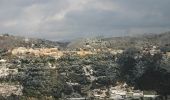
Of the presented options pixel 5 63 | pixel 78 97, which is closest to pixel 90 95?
pixel 78 97

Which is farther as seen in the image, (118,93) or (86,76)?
(86,76)

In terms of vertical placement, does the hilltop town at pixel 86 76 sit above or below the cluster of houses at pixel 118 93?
above

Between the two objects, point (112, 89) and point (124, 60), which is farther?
point (124, 60)

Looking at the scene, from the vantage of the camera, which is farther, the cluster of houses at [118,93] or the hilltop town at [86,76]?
the hilltop town at [86,76]

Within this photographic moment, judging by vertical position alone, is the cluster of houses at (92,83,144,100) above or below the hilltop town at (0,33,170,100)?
below

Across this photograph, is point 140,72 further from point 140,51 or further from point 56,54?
point 56,54

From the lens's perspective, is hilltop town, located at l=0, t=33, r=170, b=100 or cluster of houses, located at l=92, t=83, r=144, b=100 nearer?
cluster of houses, located at l=92, t=83, r=144, b=100

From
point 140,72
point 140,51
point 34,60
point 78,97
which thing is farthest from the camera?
point 140,51

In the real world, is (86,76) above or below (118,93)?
above
